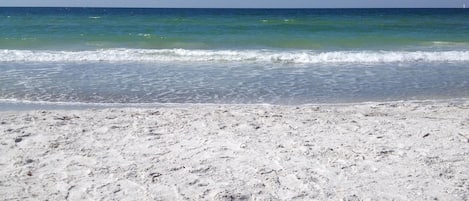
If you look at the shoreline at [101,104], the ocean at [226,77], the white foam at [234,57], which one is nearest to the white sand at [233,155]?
the shoreline at [101,104]

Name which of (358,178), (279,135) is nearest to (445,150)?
(358,178)

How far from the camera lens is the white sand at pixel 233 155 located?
3.90 m

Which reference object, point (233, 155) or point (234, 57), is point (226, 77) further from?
point (233, 155)

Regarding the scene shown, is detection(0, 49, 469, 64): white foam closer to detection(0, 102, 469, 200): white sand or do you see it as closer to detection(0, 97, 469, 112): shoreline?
detection(0, 97, 469, 112): shoreline

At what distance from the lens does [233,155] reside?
15.5 ft

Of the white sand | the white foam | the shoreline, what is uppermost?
the white sand

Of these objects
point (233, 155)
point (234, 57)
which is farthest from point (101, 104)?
point (234, 57)

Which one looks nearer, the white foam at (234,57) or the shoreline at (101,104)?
the shoreline at (101,104)

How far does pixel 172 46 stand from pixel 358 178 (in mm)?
15896

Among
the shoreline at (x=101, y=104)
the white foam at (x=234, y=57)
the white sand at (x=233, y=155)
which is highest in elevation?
the white sand at (x=233, y=155)

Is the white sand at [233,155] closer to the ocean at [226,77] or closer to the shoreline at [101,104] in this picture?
the shoreline at [101,104]

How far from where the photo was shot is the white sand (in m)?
3.90

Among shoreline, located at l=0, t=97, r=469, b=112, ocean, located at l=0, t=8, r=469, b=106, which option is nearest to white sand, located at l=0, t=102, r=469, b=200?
shoreline, located at l=0, t=97, r=469, b=112

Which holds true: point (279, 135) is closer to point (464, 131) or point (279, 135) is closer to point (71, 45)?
point (464, 131)
